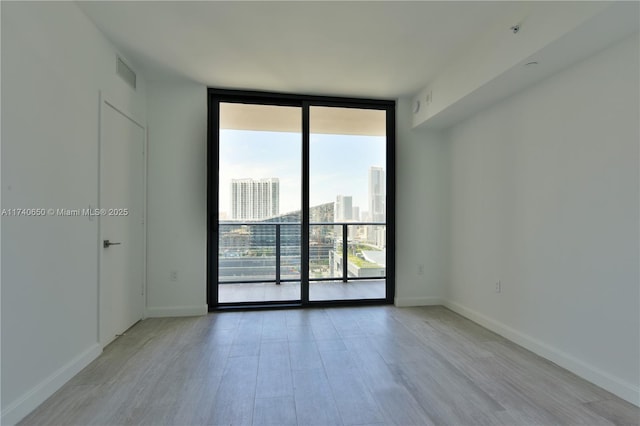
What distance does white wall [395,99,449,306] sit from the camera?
3742 millimetres

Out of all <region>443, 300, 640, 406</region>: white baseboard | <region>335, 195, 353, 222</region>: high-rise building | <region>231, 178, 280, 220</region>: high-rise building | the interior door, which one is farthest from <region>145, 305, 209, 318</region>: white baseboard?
<region>443, 300, 640, 406</region>: white baseboard

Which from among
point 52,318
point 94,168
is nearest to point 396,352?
point 52,318

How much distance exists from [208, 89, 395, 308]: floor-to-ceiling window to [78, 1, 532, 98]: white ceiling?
0.54 m

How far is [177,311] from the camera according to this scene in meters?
3.28

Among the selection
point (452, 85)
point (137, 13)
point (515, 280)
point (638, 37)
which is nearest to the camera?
point (638, 37)

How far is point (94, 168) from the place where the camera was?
2.31 meters

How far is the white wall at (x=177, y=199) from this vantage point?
3270 mm

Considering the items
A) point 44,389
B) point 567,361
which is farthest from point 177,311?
point 567,361

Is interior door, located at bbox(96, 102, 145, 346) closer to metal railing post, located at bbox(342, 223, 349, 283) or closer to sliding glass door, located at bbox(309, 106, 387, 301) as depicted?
sliding glass door, located at bbox(309, 106, 387, 301)

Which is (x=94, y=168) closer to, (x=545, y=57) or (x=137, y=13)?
(x=137, y=13)

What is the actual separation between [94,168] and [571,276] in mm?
3653

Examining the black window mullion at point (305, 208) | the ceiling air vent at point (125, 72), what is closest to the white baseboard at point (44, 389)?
the black window mullion at point (305, 208)

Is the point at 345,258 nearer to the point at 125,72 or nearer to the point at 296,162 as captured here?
the point at 296,162

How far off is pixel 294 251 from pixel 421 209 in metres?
1.87
